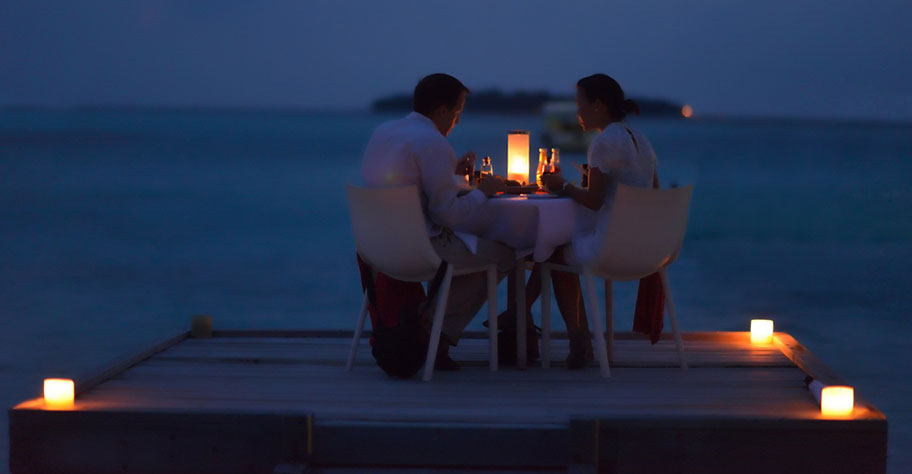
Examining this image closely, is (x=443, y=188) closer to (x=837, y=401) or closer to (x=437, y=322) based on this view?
(x=437, y=322)

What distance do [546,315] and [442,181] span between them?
71 cm

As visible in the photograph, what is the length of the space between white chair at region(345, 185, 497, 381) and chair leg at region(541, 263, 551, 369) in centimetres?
21

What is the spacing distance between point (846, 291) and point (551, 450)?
845 centimetres

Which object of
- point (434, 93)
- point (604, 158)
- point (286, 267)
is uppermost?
point (434, 93)

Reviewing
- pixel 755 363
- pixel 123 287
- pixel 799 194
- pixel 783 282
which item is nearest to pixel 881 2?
pixel 799 194

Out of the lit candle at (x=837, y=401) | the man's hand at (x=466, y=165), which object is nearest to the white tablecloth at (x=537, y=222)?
the man's hand at (x=466, y=165)

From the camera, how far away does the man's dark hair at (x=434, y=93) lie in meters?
4.18

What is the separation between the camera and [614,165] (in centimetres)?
418

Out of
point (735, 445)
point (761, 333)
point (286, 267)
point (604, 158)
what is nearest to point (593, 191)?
point (604, 158)

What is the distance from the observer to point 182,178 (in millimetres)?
26906

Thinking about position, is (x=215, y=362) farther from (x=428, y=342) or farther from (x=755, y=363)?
(x=755, y=363)

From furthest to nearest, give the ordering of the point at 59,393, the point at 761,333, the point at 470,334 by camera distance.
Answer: the point at 470,334 → the point at 761,333 → the point at 59,393

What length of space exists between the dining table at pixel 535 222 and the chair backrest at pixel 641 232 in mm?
180

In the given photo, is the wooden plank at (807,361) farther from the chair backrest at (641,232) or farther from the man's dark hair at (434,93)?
the man's dark hair at (434,93)
